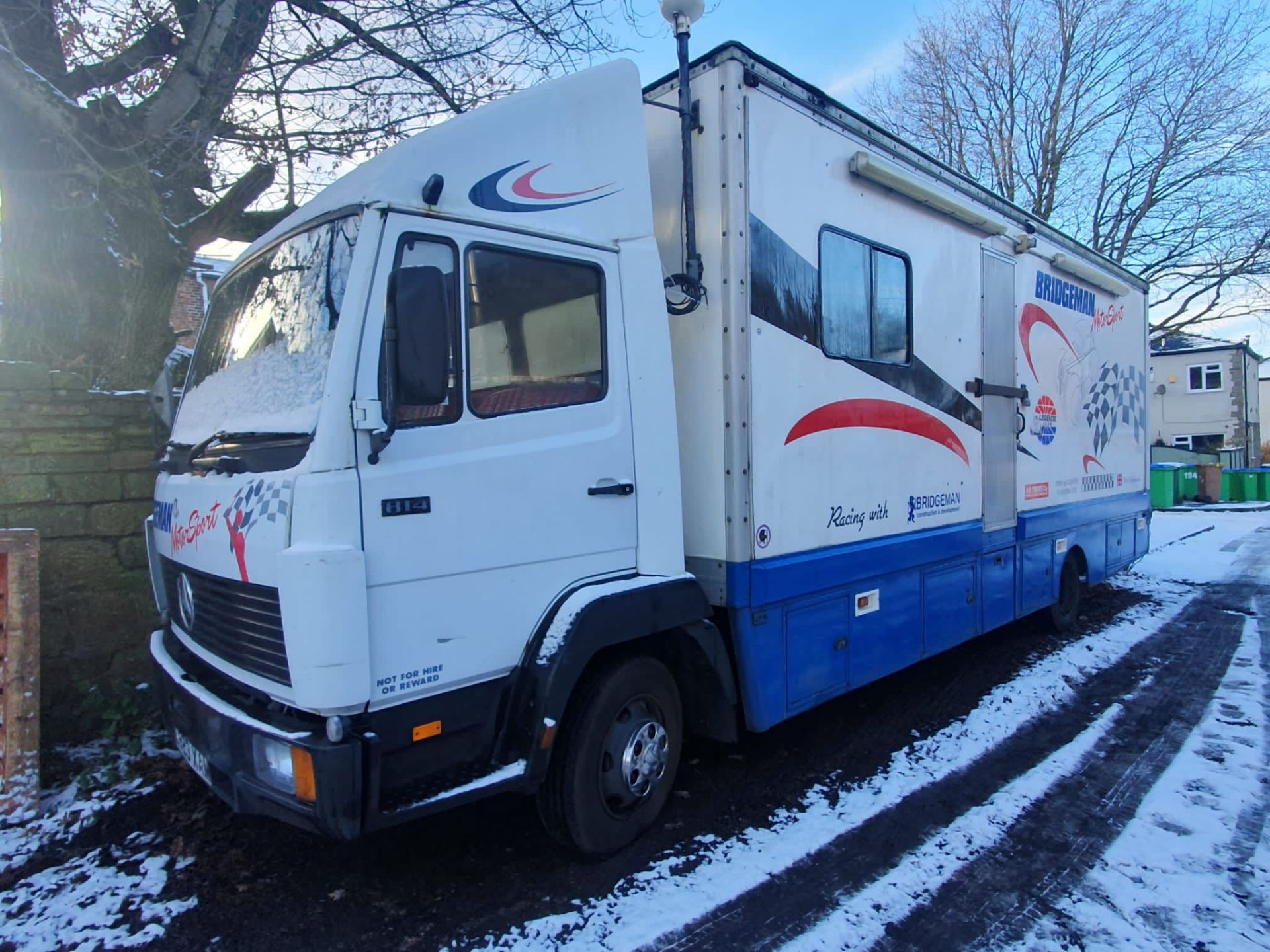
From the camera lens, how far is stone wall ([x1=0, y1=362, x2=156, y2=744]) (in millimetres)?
4527

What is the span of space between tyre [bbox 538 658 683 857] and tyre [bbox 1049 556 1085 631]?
4993mm

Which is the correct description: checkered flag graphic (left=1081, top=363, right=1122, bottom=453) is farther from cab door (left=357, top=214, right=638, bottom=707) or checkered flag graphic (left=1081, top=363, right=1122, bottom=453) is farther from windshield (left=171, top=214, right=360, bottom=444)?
windshield (left=171, top=214, right=360, bottom=444)

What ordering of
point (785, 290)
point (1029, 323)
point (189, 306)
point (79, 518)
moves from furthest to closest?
point (189, 306) → point (1029, 323) → point (79, 518) → point (785, 290)

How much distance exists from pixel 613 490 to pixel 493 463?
0.57m

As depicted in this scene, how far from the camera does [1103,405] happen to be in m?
7.86

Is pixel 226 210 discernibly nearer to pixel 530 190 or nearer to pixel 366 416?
pixel 530 190

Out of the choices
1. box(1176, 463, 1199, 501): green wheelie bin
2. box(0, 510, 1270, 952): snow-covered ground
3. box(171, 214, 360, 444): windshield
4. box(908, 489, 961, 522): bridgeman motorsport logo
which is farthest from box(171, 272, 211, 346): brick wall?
box(1176, 463, 1199, 501): green wheelie bin

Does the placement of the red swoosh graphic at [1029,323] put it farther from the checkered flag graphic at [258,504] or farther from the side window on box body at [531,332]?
the checkered flag graphic at [258,504]

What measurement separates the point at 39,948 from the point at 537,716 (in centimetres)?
188

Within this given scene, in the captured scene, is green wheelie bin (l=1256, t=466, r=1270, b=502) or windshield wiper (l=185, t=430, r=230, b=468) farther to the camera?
green wheelie bin (l=1256, t=466, r=1270, b=502)

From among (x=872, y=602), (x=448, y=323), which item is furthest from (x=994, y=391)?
(x=448, y=323)

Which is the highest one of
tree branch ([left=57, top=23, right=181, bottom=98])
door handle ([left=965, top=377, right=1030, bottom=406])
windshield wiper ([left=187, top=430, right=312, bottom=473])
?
tree branch ([left=57, top=23, right=181, bottom=98])

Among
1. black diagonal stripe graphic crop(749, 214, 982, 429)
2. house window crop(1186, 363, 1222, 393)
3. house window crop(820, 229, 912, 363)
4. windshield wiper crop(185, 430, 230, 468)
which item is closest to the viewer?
windshield wiper crop(185, 430, 230, 468)

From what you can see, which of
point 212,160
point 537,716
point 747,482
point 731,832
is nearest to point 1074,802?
point 731,832
